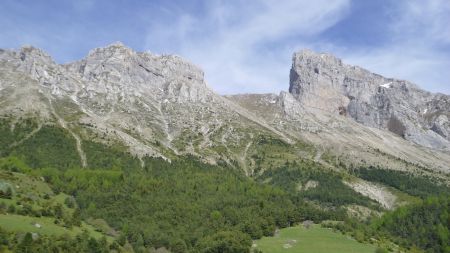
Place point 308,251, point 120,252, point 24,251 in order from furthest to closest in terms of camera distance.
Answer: point 308,251, point 120,252, point 24,251

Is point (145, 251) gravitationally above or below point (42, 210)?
below

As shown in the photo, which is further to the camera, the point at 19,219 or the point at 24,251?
the point at 19,219

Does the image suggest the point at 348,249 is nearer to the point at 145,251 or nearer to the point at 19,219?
the point at 145,251

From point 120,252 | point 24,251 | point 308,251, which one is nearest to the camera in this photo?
point 24,251

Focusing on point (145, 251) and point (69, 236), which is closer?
point (69, 236)

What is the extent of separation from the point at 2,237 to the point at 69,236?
25139mm

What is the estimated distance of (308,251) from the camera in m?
189

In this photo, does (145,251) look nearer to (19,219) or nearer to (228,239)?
(228,239)

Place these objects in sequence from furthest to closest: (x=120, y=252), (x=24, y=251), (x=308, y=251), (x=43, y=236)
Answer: (x=308, y=251), (x=120, y=252), (x=43, y=236), (x=24, y=251)

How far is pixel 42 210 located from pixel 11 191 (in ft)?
51.6

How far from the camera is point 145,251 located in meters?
193

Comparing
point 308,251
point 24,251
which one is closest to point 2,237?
point 24,251

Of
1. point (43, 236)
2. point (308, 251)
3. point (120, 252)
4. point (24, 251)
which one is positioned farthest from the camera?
point (308, 251)

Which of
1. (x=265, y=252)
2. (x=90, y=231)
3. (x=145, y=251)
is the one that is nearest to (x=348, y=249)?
(x=265, y=252)
